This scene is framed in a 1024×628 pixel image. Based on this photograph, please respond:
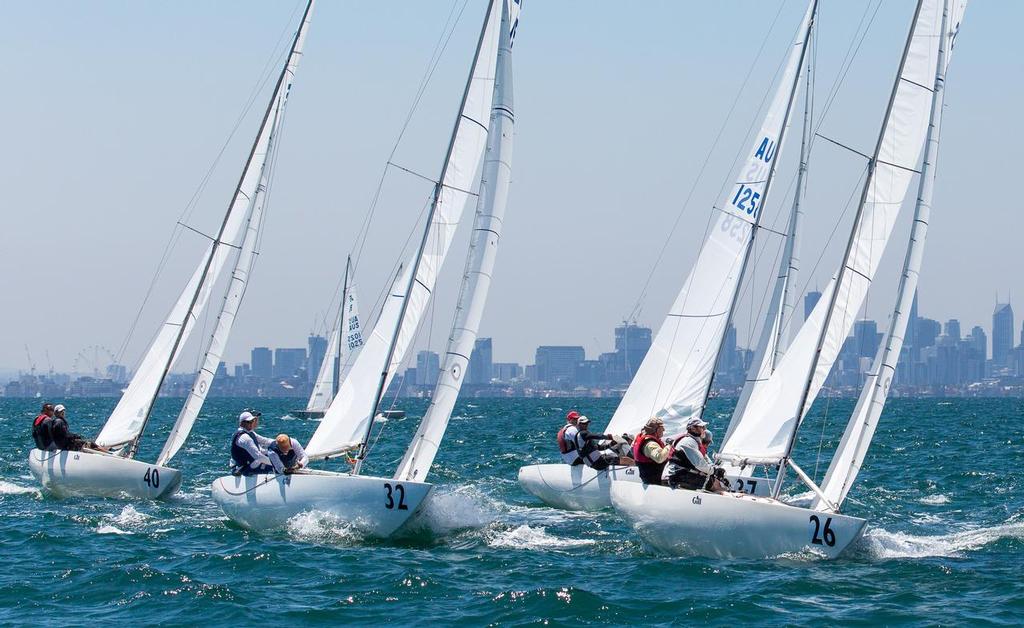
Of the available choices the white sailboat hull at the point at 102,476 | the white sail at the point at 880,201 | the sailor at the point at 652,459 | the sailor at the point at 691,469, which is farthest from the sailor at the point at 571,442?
the white sailboat hull at the point at 102,476

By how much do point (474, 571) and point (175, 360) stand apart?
10175 mm

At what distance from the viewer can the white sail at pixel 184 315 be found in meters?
21.5

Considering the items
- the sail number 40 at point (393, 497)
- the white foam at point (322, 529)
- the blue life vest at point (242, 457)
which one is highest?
the blue life vest at point (242, 457)

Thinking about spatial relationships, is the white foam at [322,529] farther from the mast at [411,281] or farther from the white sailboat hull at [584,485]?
the white sailboat hull at [584,485]

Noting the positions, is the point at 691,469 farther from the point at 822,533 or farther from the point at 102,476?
the point at 102,476

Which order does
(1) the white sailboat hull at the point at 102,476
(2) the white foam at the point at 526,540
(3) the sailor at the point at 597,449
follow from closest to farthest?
(2) the white foam at the point at 526,540 → (3) the sailor at the point at 597,449 → (1) the white sailboat hull at the point at 102,476

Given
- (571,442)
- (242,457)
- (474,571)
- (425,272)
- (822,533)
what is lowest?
(474,571)

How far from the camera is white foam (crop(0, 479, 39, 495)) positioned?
2086cm

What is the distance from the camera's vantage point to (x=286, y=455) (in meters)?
16.3

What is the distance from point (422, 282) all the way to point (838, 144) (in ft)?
17.4

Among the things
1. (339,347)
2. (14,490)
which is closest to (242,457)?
(14,490)

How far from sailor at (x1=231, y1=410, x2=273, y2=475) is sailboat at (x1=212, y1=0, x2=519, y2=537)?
0.14 metres

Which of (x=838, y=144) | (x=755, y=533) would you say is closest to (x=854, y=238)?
(x=838, y=144)

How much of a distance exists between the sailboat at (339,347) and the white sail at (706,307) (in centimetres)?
2872
